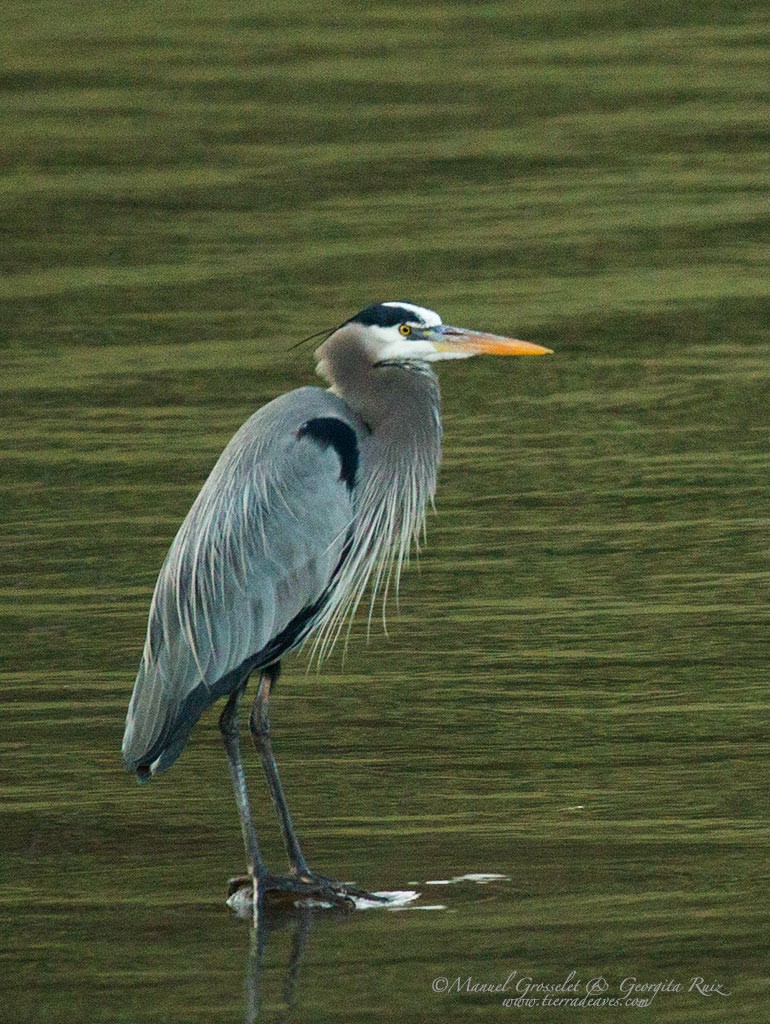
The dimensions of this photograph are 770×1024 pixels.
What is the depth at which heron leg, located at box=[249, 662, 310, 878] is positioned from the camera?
19.5 ft

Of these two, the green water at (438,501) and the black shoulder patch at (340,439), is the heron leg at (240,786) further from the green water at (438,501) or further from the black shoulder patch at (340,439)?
the black shoulder patch at (340,439)

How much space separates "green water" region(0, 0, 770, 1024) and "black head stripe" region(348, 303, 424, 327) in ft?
3.89

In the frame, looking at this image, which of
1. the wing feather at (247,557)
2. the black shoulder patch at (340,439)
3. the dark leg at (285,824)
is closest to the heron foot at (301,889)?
the dark leg at (285,824)

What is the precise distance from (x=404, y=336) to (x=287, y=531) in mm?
615

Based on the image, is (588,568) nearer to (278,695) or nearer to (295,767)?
(278,695)

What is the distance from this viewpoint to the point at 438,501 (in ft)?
29.6

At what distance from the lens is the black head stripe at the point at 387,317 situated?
6.37 metres

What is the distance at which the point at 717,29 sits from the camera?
18.3 metres

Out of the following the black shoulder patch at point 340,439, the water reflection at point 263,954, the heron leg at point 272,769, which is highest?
the black shoulder patch at point 340,439

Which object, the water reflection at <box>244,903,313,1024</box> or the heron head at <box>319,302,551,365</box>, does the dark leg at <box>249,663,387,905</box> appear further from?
the heron head at <box>319,302,551,365</box>

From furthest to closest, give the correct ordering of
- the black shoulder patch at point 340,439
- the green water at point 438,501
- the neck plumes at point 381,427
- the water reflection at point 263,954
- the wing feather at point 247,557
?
1. the neck plumes at point 381,427
2. the black shoulder patch at point 340,439
3. the wing feather at point 247,557
4. the green water at point 438,501
5. the water reflection at point 263,954

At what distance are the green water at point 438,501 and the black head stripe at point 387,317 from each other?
118 centimetres

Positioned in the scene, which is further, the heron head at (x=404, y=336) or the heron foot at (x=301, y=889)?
the heron head at (x=404, y=336)

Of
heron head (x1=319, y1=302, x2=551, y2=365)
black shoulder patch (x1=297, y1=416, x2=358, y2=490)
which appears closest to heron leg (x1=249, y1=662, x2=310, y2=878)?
black shoulder patch (x1=297, y1=416, x2=358, y2=490)
